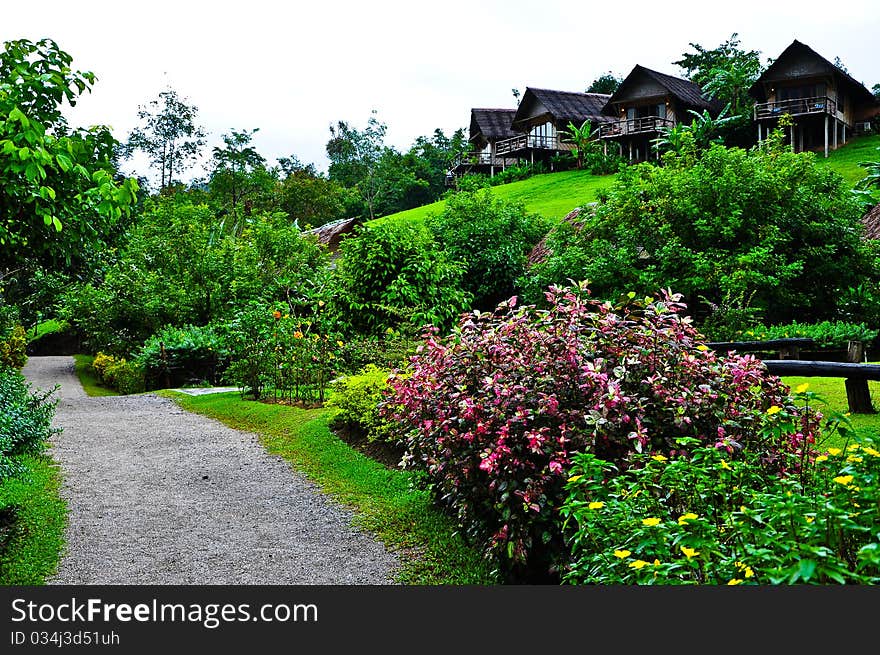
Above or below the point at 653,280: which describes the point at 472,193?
above

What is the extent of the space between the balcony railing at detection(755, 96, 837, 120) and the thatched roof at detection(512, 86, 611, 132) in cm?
1311

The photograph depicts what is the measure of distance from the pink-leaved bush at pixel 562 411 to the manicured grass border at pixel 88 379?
52.4 feet

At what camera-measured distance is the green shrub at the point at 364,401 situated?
30.8 ft

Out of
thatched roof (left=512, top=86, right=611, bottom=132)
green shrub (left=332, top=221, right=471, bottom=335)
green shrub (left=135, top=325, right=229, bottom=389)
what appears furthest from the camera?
thatched roof (left=512, top=86, right=611, bottom=132)

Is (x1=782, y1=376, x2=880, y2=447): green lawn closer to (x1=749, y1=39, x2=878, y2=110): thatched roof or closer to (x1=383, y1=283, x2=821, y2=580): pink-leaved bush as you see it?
(x1=383, y1=283, x2=821, y2=580): pink-leaved bush

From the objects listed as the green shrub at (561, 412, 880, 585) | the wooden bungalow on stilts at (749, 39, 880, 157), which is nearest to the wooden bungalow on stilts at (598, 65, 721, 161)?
the wooden bungalow on stilts at (749, 39, 880, 157)

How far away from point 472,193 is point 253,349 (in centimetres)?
1102

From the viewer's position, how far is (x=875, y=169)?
20438mm

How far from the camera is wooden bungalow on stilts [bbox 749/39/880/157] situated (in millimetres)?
36312

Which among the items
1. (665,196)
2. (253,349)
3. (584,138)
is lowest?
(253,349)

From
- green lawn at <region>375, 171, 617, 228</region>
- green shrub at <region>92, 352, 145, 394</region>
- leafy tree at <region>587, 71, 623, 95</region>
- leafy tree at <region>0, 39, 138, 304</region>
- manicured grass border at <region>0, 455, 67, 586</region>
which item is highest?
leafy tree at <region>587, 71, 623, 95</region>

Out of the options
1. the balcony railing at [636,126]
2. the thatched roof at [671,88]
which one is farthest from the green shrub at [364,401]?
the thatched roof at [671,88]

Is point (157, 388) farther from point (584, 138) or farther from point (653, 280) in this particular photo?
point (584, 138)

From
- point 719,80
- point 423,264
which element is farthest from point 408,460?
point 719,80
